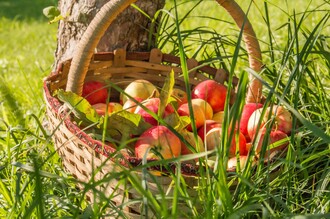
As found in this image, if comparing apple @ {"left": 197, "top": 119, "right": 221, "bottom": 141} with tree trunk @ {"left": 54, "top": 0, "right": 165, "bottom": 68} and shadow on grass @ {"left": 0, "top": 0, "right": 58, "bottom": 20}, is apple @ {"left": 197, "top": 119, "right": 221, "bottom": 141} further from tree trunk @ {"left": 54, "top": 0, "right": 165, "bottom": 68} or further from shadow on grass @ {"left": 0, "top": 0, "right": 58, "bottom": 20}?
shadow on grass @ {"left": 0, "top": 0, "right": 58, "bottom": 20}

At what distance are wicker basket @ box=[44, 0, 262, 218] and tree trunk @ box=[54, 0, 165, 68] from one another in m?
Result: 0.11

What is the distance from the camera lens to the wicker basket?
1506mm

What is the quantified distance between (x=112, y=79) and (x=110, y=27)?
21cm

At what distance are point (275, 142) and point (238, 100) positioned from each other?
0.93 ft

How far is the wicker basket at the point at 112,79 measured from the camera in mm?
1506

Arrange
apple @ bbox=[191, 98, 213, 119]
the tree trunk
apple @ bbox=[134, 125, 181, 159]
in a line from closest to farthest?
apple @ bbox=[134, 125, 181, 159], apple @ bbox=[191, 98, 213, 119], the tree trunk

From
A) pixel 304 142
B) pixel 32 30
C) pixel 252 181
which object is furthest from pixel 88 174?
pixel 32 30

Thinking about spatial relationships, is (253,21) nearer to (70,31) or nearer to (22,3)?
(70,31)

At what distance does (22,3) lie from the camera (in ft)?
20.3

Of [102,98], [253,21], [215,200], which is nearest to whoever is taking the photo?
[215,200]

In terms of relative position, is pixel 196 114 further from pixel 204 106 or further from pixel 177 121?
pixel 177 121

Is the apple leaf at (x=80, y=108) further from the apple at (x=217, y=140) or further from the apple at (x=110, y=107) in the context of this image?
the apple at (x=217, y=140)

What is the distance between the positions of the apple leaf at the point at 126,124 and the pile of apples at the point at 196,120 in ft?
0.10

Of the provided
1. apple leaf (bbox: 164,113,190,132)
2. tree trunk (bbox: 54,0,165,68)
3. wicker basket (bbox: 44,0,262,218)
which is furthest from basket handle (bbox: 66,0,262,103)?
tree trunk (bbox: 54,0,165,68)
